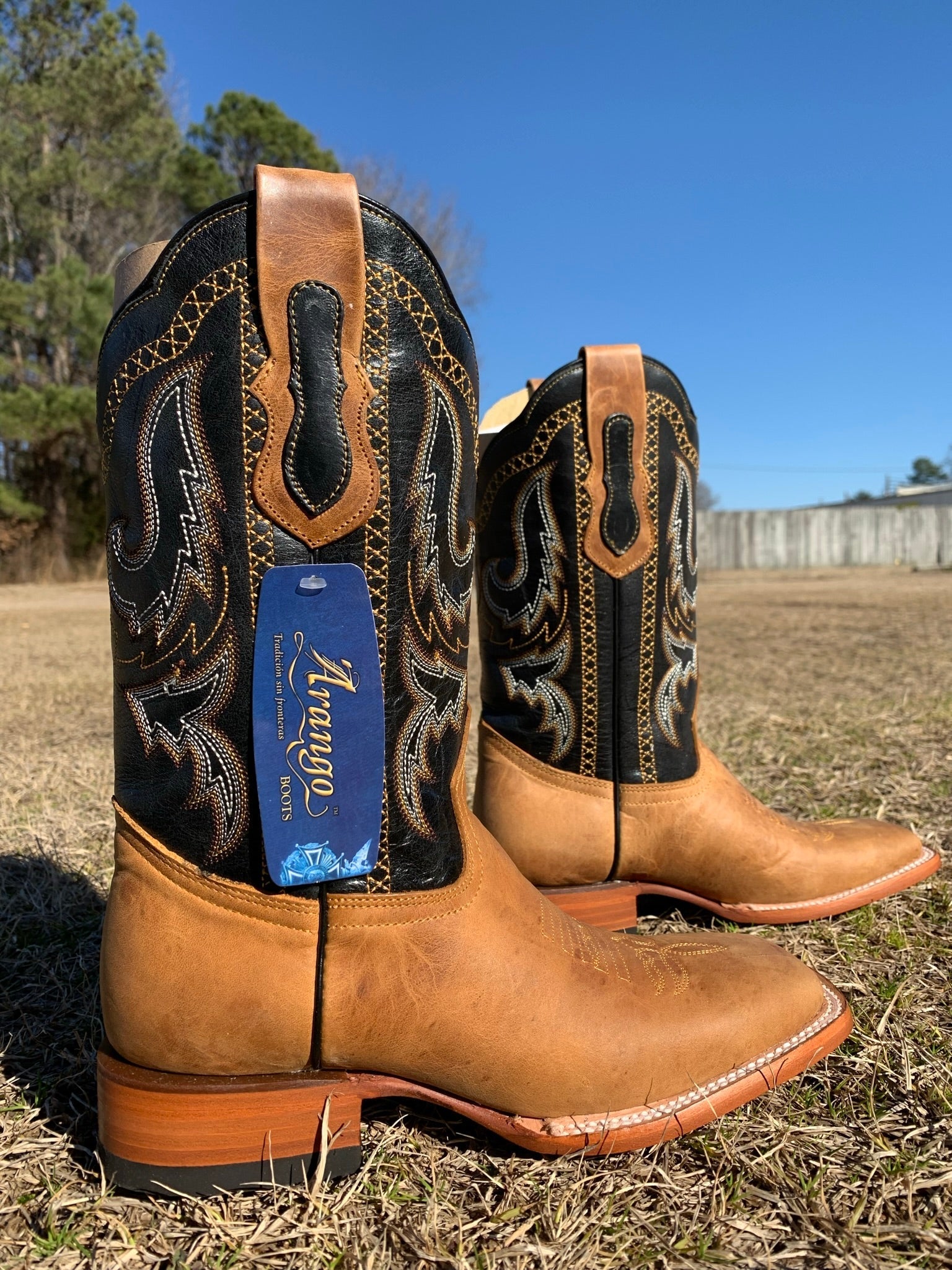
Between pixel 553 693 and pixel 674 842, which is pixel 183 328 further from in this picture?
pixel 674 842

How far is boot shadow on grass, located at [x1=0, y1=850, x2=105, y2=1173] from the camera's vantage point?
88 cm

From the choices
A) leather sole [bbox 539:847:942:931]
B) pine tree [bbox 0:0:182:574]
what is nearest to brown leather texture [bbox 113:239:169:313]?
leather sole [bbox 539:847:942:931]

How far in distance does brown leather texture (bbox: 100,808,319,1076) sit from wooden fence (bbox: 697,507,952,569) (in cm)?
2185

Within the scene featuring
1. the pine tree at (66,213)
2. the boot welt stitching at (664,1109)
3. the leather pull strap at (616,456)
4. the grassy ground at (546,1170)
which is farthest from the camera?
the pine tree at (66,213)

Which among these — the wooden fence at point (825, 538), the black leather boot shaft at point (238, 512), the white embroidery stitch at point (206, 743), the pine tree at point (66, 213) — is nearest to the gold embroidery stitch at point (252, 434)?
the black leather boot shaft at point (238, 512)

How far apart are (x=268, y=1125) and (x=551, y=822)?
649 millimetres

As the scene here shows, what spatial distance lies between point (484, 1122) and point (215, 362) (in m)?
0.76

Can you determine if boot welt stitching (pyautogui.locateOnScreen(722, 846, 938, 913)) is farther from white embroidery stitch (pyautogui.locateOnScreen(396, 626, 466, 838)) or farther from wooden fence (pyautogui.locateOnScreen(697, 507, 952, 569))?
wooden fence (pyautogui.locateOnScreen(697, 507, 952, 569))

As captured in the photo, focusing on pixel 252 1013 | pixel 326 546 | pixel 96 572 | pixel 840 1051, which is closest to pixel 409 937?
pixel 252 1013

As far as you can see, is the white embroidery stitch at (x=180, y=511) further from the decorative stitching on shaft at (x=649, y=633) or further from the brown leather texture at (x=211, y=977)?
the decorative stitching on shaft at (x=649, y=633)

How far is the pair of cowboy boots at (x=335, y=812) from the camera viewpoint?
0.72 meters

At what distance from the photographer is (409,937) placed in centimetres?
80

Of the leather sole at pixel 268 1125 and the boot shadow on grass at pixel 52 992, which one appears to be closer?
the leather sole at pixel 268 1125

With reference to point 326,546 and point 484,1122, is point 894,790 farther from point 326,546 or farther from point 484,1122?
point 326,546
